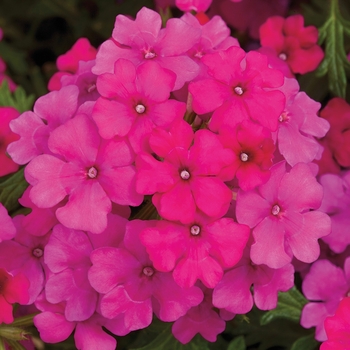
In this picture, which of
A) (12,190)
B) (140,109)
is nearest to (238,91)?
(140,109)

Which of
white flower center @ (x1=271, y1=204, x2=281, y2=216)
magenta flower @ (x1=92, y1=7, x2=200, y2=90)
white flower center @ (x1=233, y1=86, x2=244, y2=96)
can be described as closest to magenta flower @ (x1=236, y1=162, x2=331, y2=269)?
white flower center @ (x1=271, y1=204, x2=281, y2=216)

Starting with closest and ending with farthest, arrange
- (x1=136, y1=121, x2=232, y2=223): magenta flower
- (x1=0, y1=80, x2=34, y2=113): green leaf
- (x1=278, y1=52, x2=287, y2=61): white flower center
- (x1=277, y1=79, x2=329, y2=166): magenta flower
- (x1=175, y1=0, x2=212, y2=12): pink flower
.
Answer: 1. (x1=136, y1=121, x2=232, y2=223): magenta flower
2. (x1=277, y1=79, x2=329, y2=166): magenta flower
3. (x1=175, y1=0, x2=212, y2=12): pink flower
4. (x1=278, y1=52, x2=287, y2=61): white flower center
5. (x1=0, y1=80, x2=34, y2=113): green leaf

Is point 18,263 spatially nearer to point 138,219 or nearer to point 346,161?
point 138,219

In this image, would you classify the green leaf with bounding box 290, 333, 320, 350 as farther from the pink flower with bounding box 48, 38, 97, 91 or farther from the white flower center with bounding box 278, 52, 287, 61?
the pink flower with bounding box 48, 38, 97, 91

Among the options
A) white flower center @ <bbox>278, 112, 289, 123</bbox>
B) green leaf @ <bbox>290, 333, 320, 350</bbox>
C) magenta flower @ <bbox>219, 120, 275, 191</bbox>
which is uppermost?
magenta flower @ <bbox>219, 120, 275, 191</bbox>

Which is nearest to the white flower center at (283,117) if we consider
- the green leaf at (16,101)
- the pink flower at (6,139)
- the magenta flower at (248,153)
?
the magenta flower at (248,153)

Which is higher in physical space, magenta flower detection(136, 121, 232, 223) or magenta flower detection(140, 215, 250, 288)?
magenta flower detection(136, 121, 232, 223)

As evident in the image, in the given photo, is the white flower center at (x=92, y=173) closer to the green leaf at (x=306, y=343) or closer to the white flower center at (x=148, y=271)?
the white flower center at (x=148, y=271)
